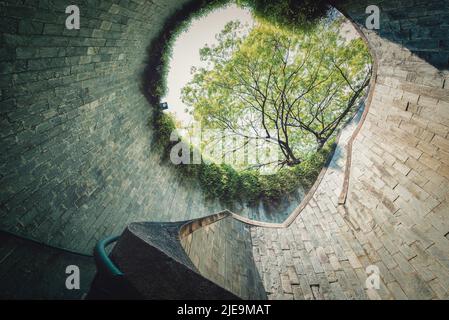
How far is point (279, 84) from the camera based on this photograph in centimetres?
1149

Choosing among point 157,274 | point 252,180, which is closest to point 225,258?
point 157,274

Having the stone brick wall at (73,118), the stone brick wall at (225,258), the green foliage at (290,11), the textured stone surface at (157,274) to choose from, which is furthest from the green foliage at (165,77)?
the textured stone surface at (157,274)

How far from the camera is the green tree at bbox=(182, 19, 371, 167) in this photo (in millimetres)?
10273

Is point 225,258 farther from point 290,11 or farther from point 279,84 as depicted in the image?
point 279,84

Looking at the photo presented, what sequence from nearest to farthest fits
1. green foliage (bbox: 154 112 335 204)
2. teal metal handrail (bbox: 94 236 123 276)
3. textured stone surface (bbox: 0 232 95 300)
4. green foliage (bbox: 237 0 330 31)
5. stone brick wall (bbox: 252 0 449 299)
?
teal metal handrail (bbox: 94 236 123 276) < textured stone surface (bbox: 0 232 95 300) < stone brick wall (bbox: 252 0 449 299) < green foliage (bbox: 237 0 330 31) < green foliage (bbox: 154 112 335 204)

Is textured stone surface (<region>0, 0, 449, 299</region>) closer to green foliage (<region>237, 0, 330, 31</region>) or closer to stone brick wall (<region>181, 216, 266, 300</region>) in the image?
stone brick wall (<region>181, 216, 266, 300</region>)

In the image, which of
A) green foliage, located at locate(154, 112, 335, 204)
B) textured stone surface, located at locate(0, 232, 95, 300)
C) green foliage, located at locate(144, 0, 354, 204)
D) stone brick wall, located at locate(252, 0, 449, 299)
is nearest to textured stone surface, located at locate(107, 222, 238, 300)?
textured stone surface, located at locate(0, 232, 95, 300)

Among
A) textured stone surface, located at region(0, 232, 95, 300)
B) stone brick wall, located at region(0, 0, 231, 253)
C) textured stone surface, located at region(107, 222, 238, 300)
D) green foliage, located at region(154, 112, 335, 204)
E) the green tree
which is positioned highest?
the green tree

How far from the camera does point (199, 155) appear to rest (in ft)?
28.9

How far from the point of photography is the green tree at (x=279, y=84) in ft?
33.7
